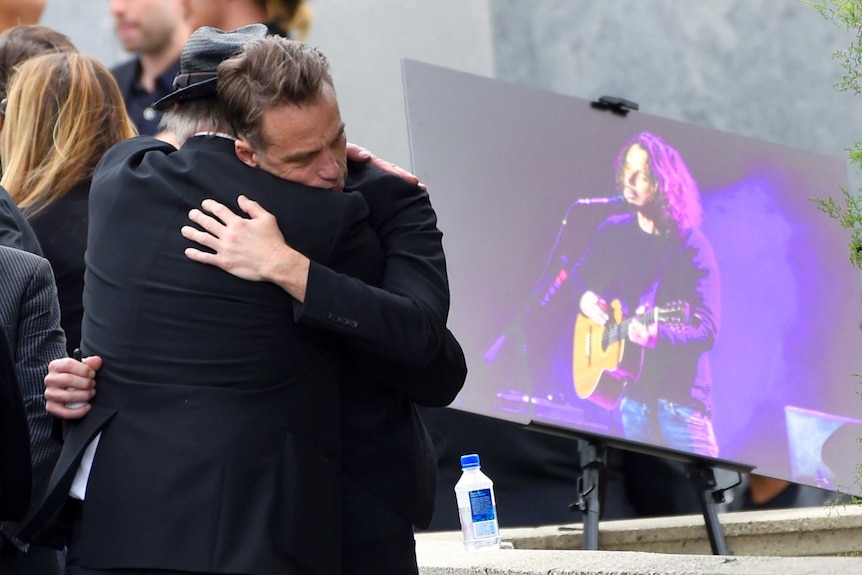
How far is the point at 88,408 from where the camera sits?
1.92 metres

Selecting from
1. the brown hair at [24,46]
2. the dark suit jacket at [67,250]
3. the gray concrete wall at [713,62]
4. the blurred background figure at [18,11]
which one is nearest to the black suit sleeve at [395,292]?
the dark suit jacket at [67,250]

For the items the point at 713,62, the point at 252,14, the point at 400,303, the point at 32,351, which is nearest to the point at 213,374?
the point at 400,303

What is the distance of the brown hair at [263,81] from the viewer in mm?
1915

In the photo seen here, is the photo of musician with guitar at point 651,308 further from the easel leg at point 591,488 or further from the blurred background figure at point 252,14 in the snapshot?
the blurred background figure at point 252,14

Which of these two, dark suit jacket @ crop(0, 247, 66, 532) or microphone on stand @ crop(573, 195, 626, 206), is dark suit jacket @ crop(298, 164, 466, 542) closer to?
dark suit jacket @ crop(0, 247, 66, 532)

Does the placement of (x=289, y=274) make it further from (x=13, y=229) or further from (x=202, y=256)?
(x=13, y=229)

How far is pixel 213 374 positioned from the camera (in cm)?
186

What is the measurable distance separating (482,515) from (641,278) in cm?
89

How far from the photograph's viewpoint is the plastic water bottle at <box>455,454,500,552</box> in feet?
9.78

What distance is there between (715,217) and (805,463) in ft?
2.49

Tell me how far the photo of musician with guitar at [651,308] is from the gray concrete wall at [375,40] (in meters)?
2.57

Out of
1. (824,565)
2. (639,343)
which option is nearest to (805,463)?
(639,343)

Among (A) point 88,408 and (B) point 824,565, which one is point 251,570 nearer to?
(A) point 88,408

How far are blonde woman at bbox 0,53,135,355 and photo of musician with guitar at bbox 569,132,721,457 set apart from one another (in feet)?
4.19
